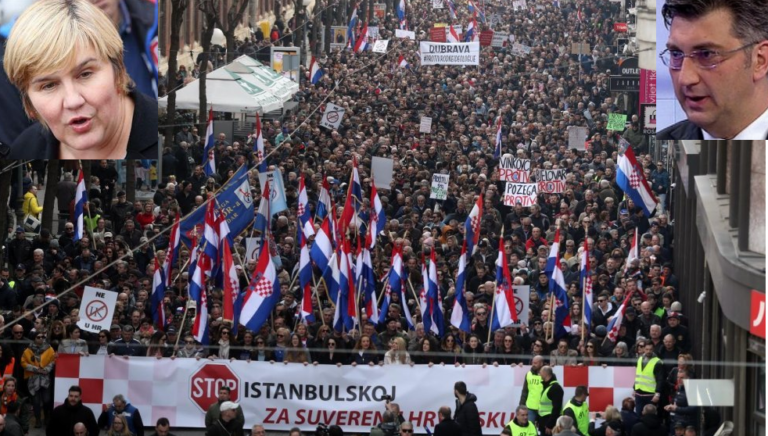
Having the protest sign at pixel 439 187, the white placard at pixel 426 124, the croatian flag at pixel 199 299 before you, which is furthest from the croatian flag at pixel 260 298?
the white placard at pixel 426 124

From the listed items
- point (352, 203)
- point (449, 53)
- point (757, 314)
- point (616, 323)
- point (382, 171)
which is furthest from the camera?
point (449, 53)

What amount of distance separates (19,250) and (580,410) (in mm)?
10195

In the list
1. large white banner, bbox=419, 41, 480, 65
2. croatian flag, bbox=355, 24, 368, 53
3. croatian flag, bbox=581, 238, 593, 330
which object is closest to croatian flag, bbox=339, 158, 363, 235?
croatian flag, bbox=581, 238, 593, 330

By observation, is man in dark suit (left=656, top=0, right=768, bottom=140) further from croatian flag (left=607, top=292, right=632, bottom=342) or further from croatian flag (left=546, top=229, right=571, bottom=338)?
croatian flag (left=546, top=229, right=571, bottom=338)

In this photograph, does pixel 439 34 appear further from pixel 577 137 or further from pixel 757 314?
pixel 757 314

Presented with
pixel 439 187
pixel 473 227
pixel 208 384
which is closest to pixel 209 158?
pixel 439 187

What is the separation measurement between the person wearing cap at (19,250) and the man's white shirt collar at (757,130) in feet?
36.3

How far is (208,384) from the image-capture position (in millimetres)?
20750

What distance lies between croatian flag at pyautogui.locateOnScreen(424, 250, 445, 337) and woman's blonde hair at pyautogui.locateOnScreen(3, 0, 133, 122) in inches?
182

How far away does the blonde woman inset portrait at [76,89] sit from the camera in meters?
20.8

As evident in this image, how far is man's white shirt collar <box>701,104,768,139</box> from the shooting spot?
1942 centimetres

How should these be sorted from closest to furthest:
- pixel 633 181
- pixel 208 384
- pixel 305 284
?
pixel 208 384, pixel 305 284, pixel 633 181

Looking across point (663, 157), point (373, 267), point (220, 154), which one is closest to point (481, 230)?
point (373, 267)

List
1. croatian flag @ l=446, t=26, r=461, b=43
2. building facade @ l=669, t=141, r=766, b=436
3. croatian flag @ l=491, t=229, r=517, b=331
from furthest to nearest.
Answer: croatian flag @ l=446, t=26, r=461, b=43 < croatian flag @ l=491, t=229, r=517, b=331 < building facade @ l=669, t=141, r=766, b=436
